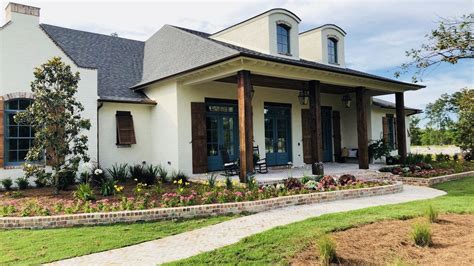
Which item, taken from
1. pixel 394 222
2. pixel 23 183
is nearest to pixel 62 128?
pixel 23 183

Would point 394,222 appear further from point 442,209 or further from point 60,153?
point 60,153

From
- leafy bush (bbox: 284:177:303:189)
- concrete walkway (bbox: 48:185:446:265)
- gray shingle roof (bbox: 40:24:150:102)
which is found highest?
gray shingle roof (bbox: 40:24:150:102)

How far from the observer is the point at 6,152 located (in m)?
10.3

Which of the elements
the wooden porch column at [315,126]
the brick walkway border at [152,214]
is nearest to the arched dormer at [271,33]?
the wooden porch column at [315,126]

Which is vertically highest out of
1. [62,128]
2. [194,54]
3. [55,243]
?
[194,54]

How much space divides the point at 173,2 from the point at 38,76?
14.6 feet

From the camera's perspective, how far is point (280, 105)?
15.0 metres

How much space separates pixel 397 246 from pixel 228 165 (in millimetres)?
7116

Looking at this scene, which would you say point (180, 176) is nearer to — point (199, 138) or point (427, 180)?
point (199, 138)

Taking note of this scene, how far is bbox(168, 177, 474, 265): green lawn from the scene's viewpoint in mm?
4406

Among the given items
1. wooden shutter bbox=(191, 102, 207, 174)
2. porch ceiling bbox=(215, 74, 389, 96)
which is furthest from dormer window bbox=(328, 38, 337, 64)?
wooden shutter bbox=(191, 102, 207, 174)

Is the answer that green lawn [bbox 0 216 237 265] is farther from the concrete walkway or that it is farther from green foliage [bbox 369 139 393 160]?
green foliage [bbox 369 139 393 160]

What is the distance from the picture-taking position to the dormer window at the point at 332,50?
15836 mm

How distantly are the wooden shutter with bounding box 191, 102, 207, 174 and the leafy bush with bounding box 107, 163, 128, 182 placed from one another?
2388 mm
